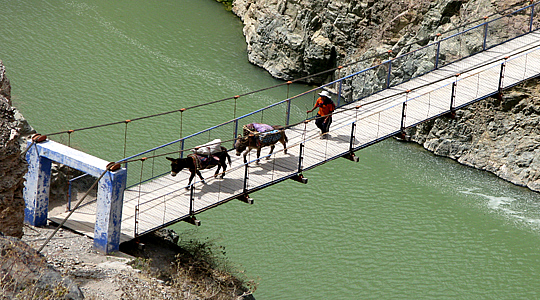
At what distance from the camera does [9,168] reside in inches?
549

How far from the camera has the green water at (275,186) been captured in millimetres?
21109

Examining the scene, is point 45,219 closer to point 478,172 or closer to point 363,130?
point 363,130

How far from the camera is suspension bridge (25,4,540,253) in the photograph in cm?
1702

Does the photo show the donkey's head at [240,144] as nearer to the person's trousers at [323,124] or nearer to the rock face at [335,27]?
the person's trousers at [323,124]

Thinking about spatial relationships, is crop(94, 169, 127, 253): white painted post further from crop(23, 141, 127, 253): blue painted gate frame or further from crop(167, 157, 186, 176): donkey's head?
crop(167, 157, 186, 176): donkey's head

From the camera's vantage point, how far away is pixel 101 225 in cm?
1677

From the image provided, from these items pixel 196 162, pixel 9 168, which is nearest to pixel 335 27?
pixel 196 162

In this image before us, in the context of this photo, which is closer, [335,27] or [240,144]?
[240,144]

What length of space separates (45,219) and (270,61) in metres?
18.0

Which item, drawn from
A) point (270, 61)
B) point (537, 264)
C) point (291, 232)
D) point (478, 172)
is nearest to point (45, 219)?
point (291, 232)

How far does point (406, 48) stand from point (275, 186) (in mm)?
7981

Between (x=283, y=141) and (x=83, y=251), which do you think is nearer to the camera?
(x=83, y=251)

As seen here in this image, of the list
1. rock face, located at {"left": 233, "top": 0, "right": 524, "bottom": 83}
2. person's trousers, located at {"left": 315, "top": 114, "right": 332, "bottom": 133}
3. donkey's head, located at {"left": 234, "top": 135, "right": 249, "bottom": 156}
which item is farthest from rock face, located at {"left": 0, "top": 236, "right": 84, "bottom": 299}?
rock face, located at {"left": 233, "top": 0, "right": 524, "bottom": 83}

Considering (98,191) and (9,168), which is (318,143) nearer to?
(98,191)
